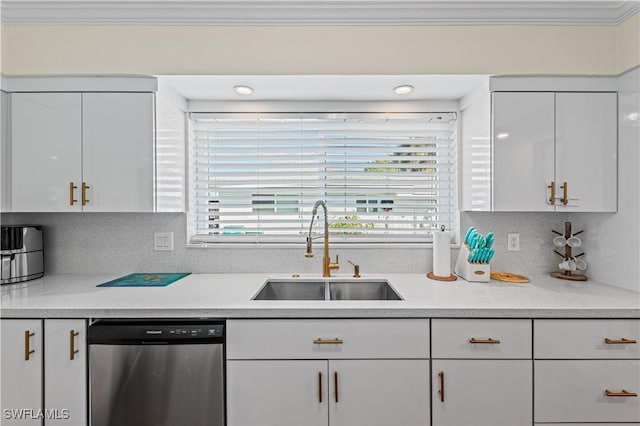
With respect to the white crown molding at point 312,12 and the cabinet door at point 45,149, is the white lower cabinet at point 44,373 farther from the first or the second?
the white crown molding at point 312,12

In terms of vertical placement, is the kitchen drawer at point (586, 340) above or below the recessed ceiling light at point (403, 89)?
below

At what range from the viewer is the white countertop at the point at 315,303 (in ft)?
4.92

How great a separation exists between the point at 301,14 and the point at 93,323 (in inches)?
70.5

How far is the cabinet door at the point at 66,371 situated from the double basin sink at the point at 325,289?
3.11 ft

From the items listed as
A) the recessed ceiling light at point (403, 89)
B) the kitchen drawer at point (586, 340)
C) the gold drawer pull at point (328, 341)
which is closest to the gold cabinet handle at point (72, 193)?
the gold drawer pull at point (328, 341)

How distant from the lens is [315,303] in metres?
1.58

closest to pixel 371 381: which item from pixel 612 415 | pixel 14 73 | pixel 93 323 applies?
pixel 612 415

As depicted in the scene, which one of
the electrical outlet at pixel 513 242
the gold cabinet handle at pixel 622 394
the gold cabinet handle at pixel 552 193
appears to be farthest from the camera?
the electrical outlet at pixel 513 242

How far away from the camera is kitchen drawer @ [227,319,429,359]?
1.50m

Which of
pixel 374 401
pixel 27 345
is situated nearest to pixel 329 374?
pixel 374 401

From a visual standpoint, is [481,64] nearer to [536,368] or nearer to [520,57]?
[520,57]


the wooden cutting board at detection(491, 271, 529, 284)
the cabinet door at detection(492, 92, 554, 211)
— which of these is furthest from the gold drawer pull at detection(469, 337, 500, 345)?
the cabinet door at detection(492, 92, 554, 211)

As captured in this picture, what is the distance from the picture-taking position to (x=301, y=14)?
1789 mm

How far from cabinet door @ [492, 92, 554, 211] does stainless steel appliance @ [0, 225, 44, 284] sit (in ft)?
8.59
